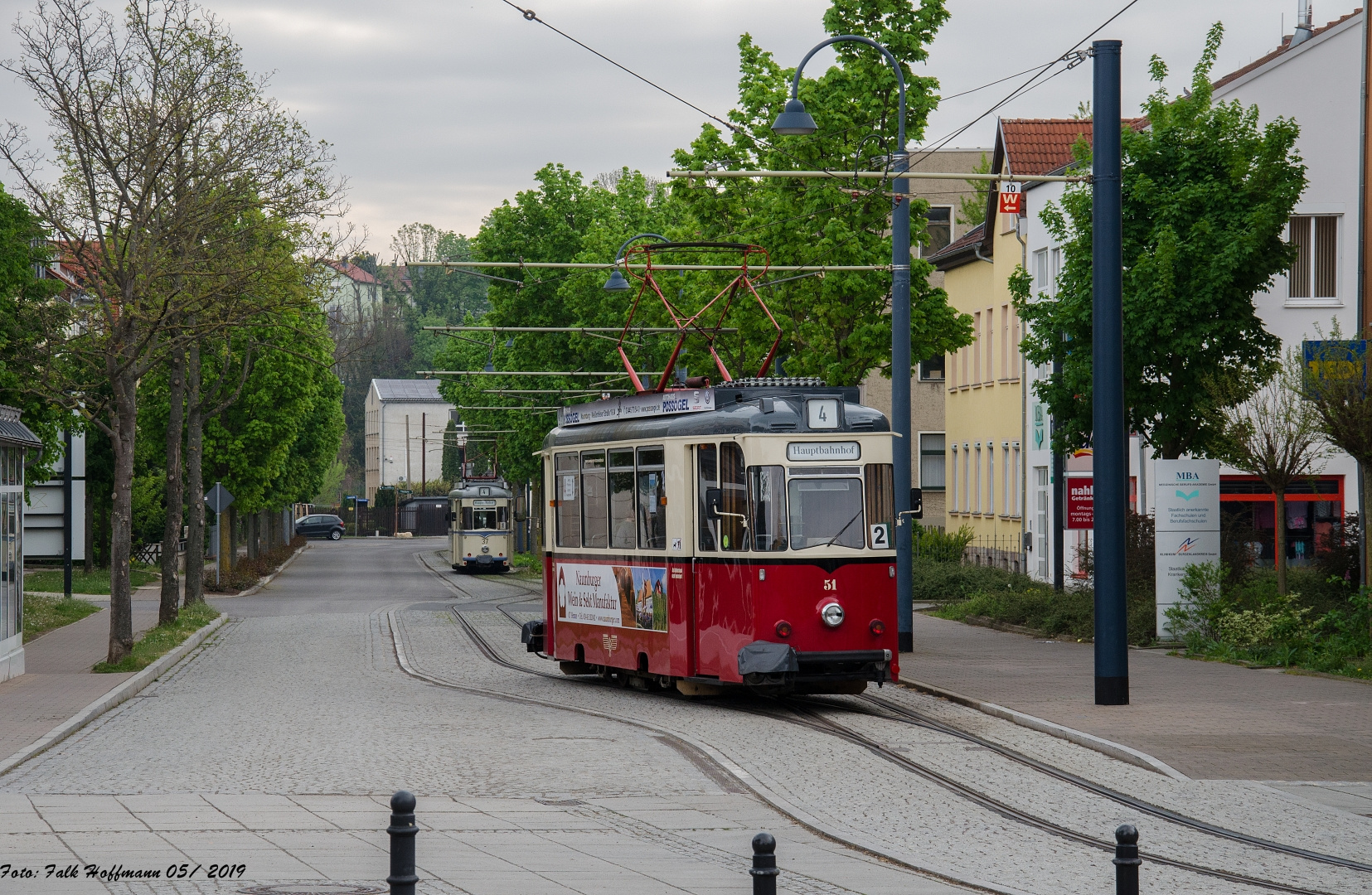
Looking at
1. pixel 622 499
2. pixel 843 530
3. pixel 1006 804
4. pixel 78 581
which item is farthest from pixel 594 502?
pixel 78 581

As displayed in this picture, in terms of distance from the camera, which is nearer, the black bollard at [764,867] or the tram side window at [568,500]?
the black bollard at [764,867]

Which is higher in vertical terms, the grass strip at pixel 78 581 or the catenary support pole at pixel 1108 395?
the catenary support pole at pixel 1108 395

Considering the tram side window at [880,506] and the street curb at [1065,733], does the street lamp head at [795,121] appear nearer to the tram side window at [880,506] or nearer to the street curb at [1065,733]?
the tram side window at [880,506]

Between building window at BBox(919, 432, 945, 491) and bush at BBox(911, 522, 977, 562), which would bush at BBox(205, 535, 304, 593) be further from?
building window at BBox(919, 432, 945, 491)

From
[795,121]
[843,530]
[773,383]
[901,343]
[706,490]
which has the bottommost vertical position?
[843,530]

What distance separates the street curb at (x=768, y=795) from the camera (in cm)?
902

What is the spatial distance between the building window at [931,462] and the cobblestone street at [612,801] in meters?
39.3

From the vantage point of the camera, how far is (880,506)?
17438mm

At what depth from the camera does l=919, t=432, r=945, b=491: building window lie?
58.9 metres

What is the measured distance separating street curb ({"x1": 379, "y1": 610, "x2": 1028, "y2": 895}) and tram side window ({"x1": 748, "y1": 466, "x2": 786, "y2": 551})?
223 cm

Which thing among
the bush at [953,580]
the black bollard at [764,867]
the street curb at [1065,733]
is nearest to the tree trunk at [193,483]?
the bush at [953,580]

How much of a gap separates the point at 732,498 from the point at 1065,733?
4.16m

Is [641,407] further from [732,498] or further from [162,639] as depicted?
[162,639]

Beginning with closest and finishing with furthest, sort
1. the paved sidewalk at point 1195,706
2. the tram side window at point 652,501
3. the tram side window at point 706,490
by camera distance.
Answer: the paved sidewalk at point 1195,706 < the tram side window at point 706,490 < the tram side window at point 652,501
